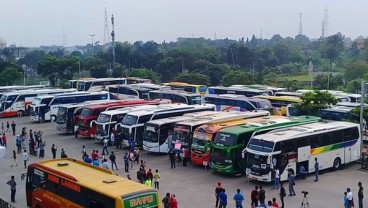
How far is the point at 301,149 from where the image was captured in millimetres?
20594

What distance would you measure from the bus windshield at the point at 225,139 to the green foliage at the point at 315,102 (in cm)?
922

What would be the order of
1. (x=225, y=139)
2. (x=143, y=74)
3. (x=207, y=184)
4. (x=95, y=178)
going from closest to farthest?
(x=95, y=178), (x=207, y=184), (x=225, y=139), (x=143, y=74)

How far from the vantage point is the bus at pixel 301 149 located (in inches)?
781

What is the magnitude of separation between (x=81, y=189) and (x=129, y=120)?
1337 centimetres

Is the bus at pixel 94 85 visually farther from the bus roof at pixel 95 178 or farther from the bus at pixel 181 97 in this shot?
the bus roof at pixel 95 178

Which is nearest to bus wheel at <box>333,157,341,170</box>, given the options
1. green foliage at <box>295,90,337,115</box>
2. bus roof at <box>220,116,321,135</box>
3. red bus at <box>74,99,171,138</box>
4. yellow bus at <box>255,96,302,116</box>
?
bus roof at <box>220,116,321,135</box>

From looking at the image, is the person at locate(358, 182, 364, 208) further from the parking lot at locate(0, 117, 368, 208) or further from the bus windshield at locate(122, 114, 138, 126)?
the bus windshield at locate(122, 114, 138, 126)

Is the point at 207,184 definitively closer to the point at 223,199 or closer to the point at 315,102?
the point at 223,199

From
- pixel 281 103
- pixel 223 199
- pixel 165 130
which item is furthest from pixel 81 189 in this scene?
pixel 281 103

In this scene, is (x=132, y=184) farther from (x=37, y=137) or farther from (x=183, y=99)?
(x=183, y=99)

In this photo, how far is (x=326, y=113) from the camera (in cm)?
3023

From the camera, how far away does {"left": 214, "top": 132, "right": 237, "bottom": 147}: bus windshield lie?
69.7 feet

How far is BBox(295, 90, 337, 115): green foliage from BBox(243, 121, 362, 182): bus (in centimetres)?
574

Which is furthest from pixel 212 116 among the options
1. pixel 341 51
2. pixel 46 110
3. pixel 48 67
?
pixel 341 51
